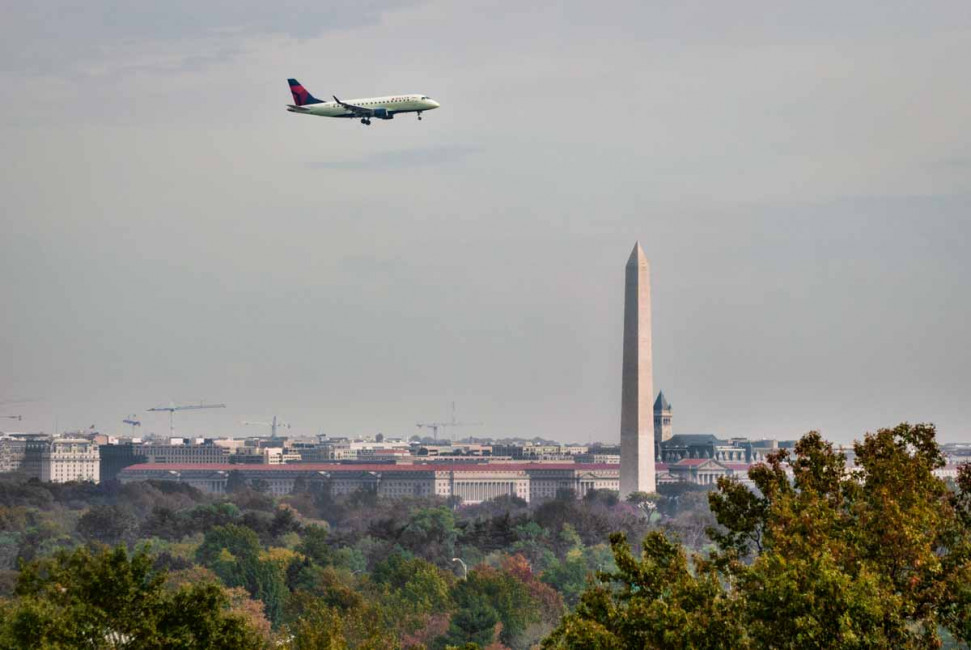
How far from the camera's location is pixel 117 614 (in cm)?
5291

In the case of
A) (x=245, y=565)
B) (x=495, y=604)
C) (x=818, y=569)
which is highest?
(x=818, y=569)

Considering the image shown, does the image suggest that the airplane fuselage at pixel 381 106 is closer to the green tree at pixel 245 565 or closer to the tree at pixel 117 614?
the green tree at pixel 245 565

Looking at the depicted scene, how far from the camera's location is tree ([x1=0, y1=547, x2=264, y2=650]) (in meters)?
50.8

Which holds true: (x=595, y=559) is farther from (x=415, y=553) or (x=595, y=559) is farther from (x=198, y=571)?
(x=198, y=571)

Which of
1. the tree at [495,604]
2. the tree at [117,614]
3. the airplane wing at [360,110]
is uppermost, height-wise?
the airplane wing at [360,110]

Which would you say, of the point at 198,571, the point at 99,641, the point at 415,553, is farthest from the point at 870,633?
the point at 415,553

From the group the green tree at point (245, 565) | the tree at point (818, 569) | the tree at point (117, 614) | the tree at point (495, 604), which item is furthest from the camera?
the green tree at point (245, 565)

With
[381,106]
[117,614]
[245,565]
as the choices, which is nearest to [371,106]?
[381,106]

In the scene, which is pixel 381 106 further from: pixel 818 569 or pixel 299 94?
pixel 818 569

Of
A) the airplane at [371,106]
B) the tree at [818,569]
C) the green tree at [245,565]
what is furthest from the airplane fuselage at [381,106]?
the tree at [818,569]

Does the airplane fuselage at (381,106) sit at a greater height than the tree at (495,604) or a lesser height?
greater

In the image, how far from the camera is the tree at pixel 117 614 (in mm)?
50844

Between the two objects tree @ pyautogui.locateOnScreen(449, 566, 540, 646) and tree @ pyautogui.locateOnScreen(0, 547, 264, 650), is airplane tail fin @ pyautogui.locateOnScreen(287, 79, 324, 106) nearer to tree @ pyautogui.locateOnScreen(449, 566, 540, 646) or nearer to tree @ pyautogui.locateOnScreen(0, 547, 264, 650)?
tree @ pyautogui.locateOnScreen(449, 566, 540, 646)

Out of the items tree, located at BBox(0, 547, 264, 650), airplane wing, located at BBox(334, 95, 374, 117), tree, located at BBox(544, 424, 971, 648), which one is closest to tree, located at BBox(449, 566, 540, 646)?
airplane wing, located at BBox(334, 95, 374, 117)
